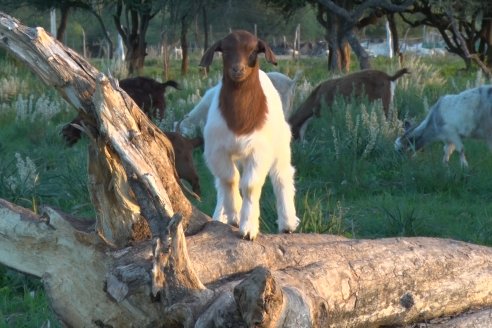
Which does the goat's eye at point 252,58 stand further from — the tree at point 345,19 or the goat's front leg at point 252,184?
the tree at point 345,19

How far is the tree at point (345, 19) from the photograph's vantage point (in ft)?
71.9

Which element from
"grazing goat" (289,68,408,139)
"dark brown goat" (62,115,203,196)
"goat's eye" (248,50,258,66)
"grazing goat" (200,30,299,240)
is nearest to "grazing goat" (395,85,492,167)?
"grazing goat" (289,68,408,139)

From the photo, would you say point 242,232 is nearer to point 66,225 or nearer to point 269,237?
point 269,237

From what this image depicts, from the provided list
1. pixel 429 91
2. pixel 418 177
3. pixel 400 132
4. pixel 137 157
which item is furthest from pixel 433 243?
pixel 429 91

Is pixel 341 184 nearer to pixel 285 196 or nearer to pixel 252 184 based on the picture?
pixel 285 196

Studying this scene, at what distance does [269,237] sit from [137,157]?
97 centimetres

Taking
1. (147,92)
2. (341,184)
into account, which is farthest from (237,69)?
(147,92)

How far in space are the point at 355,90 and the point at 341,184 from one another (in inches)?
165

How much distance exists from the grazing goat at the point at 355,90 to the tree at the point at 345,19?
24.1 feet

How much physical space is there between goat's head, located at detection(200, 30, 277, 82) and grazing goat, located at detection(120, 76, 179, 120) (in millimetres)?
7124

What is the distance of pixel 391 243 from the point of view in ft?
16.5

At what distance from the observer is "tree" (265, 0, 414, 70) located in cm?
2191

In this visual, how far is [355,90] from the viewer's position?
42.5 feet

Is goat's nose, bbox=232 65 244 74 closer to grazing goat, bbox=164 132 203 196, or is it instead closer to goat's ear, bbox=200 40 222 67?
goat's ear, bbox=200 40 222 67
